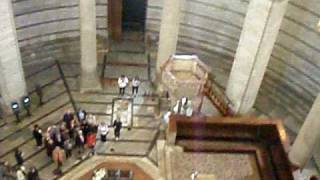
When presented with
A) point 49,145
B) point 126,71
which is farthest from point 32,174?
point 126,71

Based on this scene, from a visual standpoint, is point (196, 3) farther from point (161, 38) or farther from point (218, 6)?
point (161, 38)

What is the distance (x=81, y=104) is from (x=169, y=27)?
416 centimetres

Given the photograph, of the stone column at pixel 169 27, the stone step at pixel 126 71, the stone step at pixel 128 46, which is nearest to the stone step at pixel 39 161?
the stone step at pixel 126 71

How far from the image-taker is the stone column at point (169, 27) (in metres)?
16.3

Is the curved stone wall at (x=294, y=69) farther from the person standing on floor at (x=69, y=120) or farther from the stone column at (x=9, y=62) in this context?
the stone column at (x=9, y=62)

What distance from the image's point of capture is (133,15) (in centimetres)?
1994

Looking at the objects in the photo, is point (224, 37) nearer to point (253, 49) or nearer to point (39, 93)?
point (253, 49)

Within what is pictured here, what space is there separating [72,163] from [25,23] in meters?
5.58

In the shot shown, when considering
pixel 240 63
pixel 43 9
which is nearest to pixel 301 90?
pixel 240 63

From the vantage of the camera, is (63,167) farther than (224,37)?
No

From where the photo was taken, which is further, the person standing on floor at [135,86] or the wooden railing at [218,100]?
the person standing on floor at [135,86]

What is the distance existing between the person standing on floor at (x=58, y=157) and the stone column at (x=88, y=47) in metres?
3.49

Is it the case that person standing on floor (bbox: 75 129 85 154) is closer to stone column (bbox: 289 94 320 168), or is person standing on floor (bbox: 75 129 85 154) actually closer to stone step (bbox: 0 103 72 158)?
stone step (bbox: 0 103 72 158)

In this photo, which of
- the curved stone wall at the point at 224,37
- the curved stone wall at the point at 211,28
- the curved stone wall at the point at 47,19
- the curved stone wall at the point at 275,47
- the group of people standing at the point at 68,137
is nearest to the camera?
the group of people standing at the point at 68,137
